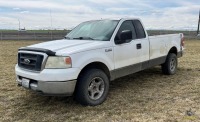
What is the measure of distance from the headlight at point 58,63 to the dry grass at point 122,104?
884 mm

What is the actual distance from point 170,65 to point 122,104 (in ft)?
10.7

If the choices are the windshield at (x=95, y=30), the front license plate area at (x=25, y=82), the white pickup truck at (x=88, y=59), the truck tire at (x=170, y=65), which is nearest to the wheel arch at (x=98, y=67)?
the white pickup truck at (x=88, y=59)

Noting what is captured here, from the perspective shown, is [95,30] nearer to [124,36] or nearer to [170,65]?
[124,36]

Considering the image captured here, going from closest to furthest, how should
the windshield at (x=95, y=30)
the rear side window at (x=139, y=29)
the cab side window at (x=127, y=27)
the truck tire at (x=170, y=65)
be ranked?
the windshield at (x=95, y=30) → the cab side window at (x=127, y=27) → the rear side window at (x=139, y=29) → the truck tire at (x=170, y=65)

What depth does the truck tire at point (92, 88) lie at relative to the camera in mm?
4762

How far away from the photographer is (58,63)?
4.54 metres

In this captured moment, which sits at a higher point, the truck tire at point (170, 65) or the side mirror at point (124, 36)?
the side mirror at point (124, 36)

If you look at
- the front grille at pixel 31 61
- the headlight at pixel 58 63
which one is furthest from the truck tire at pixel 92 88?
the front grille at pixel 31 61

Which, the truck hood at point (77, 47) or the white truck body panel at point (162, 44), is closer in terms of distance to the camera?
the truck hood at point (77, 47)

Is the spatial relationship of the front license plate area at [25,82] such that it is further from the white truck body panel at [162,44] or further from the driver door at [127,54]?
the white truck body panel at [162,44]

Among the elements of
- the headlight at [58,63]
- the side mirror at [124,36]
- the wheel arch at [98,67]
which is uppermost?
the side mirror at [124,36]

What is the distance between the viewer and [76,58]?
4625 millimetres

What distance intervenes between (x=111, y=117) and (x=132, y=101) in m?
1.02

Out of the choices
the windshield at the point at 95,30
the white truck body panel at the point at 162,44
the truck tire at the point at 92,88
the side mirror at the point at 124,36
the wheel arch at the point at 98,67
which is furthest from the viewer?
the white truck body panel at the point at 162,44
